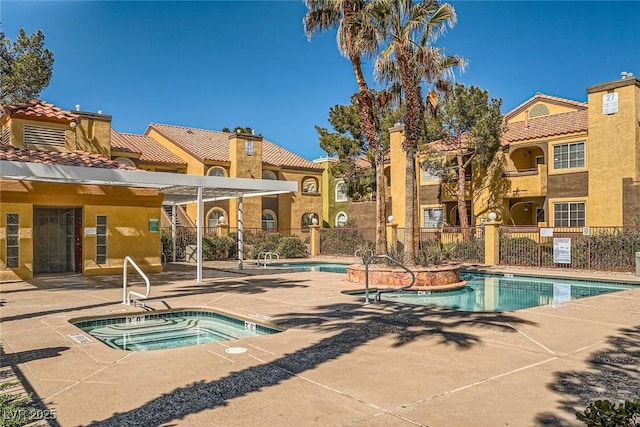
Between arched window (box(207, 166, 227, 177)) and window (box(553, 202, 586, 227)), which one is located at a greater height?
arched window (box(207, 166, 227, 177))

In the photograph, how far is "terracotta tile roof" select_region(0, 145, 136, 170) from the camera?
53.4 ft

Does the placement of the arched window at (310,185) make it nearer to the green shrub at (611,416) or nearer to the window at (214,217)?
the window at (214,217)

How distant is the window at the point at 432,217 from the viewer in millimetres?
33094

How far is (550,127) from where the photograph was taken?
29.1 meters

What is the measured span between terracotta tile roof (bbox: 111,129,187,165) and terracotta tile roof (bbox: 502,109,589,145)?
2125cm

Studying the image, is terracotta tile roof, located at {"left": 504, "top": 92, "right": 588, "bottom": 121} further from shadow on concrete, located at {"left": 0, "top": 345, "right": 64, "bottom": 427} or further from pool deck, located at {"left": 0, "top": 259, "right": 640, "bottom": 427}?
shadow on concrete, located at {"left": 0, "top": 345, "right": 64, "bottom": 427}

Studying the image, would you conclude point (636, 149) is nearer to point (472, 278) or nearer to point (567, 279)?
point (567, 279)

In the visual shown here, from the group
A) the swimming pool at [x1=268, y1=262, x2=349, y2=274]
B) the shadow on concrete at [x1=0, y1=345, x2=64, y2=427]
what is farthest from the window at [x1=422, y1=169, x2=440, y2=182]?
the shadow on concrete at [x1=0, y1=345, x2=64, y2=427]

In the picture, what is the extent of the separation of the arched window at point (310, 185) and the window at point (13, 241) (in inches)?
1018

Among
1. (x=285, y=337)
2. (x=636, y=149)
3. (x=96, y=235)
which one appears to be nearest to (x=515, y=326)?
(x=285, y=337)

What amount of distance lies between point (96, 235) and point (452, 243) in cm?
1644

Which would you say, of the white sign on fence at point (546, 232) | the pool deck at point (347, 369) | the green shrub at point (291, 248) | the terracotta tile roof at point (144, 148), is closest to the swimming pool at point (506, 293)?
the pool deck at point (347, 369)

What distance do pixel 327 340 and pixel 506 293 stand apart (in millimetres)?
9992

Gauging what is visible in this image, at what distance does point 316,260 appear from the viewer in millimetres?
29016
